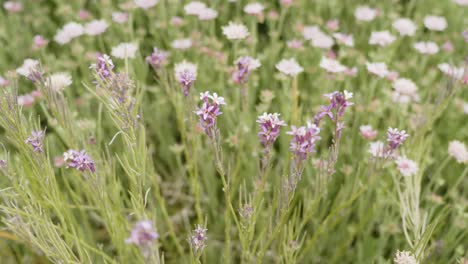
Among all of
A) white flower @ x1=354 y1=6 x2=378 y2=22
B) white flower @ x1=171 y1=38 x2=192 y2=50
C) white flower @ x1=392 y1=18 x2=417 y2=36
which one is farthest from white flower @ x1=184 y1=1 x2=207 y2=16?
white flower @ x1=392 y1=18 x2=417 y2=36

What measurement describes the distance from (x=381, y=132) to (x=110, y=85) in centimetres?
124

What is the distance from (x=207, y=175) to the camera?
1.82 meters

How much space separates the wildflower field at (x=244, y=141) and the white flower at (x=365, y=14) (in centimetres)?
1

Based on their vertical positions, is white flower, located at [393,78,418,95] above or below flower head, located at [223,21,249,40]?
below

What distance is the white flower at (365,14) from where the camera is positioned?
2156mm

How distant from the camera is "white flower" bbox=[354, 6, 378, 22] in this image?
7.07 feet

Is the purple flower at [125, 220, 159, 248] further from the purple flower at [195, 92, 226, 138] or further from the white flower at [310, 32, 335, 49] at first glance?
the white flower at [310, 32, 335, 49]

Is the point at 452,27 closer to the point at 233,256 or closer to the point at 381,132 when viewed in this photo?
the point at 381,132

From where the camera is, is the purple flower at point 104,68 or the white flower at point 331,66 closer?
the purple flower at point 104,68

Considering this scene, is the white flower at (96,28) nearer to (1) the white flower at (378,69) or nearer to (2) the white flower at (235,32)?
(2) the white flower at (235,32)

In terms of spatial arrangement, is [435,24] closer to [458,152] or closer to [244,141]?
[458,152]

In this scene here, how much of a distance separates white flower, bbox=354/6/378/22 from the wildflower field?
0.01 meters

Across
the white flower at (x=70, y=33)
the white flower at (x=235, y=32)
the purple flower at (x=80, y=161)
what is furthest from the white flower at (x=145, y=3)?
the purple flower at (x=80, y=161)

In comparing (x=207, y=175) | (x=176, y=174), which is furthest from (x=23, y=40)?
(x=207, y=175)
